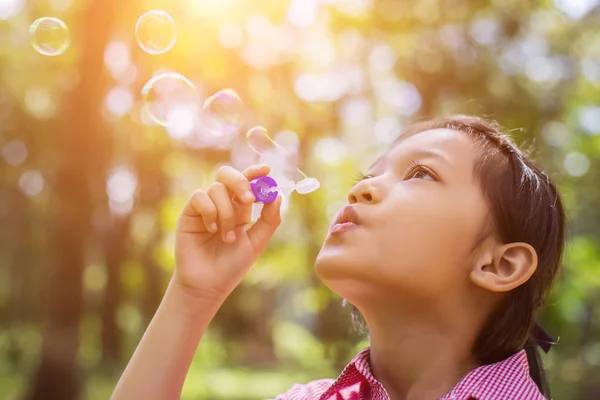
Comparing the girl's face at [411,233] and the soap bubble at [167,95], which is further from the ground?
the soap bubble at [167,95]

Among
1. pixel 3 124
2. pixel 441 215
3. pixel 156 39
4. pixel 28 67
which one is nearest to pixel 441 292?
pixel 441 215

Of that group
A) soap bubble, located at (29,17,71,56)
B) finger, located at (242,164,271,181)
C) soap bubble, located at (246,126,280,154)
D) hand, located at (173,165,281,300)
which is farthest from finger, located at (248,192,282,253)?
soap bubble, located at (29,17,71,56)

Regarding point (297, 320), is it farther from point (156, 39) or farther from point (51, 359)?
point (156, 39)

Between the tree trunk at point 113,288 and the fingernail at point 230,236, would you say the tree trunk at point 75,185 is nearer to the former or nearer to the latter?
the fingernail at point 230,236

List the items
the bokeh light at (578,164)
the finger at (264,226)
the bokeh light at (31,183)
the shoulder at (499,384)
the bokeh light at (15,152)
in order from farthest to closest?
1. the bokeh light at (31,183)
2. the bokeh light at (15,152)
3. the bokeh light at (578,164)
4. the finger at (264,226)
5. the shoulder at (499,384)

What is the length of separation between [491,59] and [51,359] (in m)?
6.46

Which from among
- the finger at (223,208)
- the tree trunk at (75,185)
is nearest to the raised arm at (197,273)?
the finger at (223,208)

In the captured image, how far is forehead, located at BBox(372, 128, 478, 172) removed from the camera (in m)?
1.76

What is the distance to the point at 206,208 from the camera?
174 centimetres

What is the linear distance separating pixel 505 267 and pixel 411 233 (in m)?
0.30

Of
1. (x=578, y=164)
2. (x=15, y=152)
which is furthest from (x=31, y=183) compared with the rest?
(x=578, y=164)

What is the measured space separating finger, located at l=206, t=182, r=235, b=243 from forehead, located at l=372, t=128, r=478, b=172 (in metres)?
0.44

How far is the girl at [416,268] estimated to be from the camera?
1627mm

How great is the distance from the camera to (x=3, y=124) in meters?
15.7
